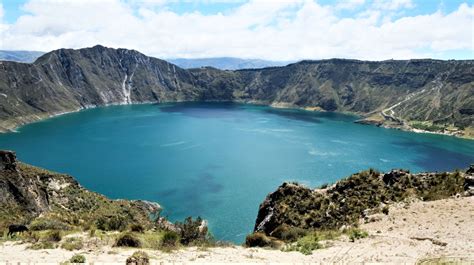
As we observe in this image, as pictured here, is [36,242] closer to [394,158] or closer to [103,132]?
[394,158]

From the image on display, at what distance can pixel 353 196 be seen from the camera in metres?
38.2

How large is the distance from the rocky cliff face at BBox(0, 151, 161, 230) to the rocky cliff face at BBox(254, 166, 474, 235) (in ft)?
54.2

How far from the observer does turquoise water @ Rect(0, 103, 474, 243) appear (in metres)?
92.5

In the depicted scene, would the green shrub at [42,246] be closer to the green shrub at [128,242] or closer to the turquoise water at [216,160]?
the green shrub at [128,242]

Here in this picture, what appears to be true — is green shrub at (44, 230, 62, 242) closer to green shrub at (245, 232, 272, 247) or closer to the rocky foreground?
the rocky foreground

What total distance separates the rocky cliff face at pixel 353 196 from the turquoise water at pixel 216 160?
102 ft

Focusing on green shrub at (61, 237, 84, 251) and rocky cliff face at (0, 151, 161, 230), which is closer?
green shrub at (61, 237, 84, 251)

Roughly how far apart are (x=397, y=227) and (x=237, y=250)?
12552 millimetres

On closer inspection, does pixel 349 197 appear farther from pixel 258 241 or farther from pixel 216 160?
pixel 216 160

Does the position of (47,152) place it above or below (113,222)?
below

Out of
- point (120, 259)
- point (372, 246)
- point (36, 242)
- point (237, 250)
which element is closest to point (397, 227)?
point (372, 246)

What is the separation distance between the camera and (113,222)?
3127 centimetres

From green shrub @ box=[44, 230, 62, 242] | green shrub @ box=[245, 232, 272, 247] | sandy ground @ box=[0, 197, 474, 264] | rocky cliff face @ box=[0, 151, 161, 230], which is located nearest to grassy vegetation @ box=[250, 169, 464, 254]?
green shrub @ box=[245, 232, 272, 247]

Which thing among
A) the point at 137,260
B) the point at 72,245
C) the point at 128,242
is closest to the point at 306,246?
the point at 137,260
